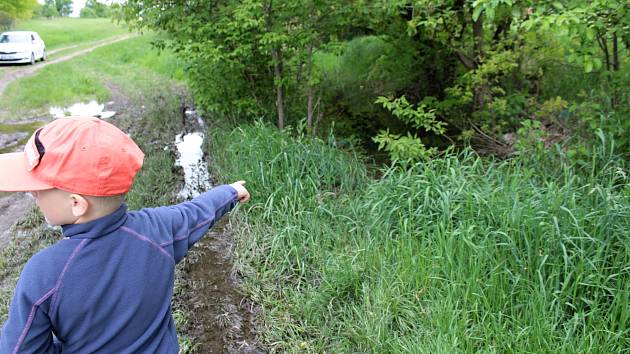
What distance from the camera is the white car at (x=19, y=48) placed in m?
17.1

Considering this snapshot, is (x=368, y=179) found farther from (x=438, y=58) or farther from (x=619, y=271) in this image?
(x=438, y=58)

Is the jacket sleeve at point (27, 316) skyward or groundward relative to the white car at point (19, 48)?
skyward

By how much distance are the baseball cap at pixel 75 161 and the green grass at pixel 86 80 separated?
711 cm

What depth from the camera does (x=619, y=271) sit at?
2914 millimetres

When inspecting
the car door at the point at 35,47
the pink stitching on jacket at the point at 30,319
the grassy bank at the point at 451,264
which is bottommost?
the car door at the point at 35,47

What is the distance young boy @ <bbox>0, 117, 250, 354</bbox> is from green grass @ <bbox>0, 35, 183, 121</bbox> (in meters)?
7.13

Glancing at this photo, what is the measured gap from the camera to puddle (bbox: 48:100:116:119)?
412 inches

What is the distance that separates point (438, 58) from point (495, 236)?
5424 millimetres

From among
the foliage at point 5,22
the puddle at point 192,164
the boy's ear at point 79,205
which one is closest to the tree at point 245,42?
the puddle at point 192,164

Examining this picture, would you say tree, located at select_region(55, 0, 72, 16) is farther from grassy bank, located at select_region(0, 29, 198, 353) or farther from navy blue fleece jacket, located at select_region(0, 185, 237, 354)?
navy blue fleece jacket, located at select_region(0, 185, 237, 354)

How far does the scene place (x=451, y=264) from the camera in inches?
126

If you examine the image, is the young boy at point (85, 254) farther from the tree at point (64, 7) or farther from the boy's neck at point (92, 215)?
the tree at point (64, 7)

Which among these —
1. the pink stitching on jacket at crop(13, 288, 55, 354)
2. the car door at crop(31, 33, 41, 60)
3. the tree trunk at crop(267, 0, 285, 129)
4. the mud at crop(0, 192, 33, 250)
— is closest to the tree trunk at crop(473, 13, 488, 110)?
the tree trunk at crop(267, 0, 285, 129)

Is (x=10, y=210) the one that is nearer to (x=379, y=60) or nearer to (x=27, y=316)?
(x=27, y=316)
